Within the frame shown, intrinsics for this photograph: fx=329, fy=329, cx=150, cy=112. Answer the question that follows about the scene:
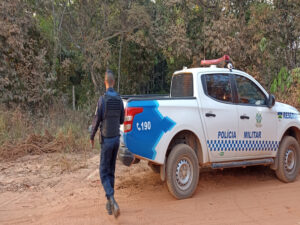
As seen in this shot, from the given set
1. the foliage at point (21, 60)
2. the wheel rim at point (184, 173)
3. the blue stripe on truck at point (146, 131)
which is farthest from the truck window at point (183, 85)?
the foliage at point (21, 60)

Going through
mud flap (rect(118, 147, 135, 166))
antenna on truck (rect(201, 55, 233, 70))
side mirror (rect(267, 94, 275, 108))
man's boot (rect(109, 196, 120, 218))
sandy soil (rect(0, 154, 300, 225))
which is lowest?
sandy soil (rect(0, 154, 300, 225))

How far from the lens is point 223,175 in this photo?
725cm

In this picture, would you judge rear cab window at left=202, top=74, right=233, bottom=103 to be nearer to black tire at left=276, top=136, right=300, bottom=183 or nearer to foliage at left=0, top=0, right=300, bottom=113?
black tire at left=276, top=136, right=300, bottom=183

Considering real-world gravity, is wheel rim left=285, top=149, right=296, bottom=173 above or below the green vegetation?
below

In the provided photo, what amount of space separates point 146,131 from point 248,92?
8.32 ft

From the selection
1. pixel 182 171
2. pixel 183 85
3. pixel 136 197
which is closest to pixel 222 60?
pixel 183 85

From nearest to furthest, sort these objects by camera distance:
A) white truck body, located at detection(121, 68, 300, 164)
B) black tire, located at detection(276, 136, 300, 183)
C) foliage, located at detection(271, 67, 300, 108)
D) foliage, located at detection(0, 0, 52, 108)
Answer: white truck body, located at detection(121, 68, 300, 164)
black tire, located at detection(276, 136, 300, 183)
foliage, located at detection(0, 0, 52, 108)
foliage, located at detection(271, 67, 300, 108)

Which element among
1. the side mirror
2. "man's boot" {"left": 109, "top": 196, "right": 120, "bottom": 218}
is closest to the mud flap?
"man's boot" {"left": 109, "top": 196, "right": 120, "bottom": 218}

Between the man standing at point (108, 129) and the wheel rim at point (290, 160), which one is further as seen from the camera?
the wheel rim at point (290, 160)

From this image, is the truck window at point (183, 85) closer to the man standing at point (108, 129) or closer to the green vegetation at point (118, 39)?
the man standing at point (108, 129)

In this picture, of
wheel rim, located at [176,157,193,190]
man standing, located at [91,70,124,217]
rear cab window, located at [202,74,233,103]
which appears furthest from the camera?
rear cab window, located at [202,74,233,103]

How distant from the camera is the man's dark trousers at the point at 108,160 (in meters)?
4.74

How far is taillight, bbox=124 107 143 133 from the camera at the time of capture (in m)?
5.02

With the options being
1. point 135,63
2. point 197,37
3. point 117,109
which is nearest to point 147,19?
point 197,37
